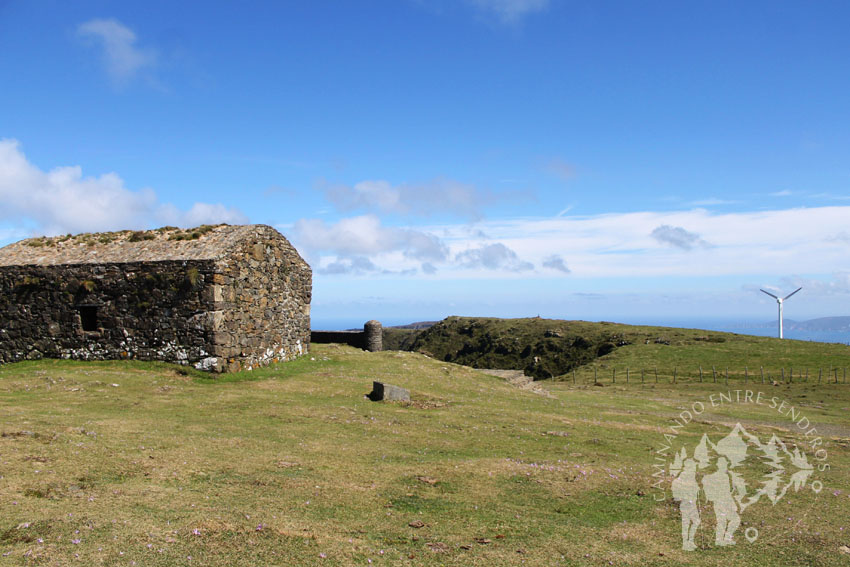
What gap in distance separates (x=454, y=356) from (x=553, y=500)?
73300 mm

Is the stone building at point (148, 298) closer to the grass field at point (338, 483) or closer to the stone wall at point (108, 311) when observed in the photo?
the stone wall at point (108, 311)

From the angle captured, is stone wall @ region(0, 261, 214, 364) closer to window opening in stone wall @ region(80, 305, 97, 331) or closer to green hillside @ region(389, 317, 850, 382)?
window opening in stone wall @ region(80, 305, 97, 331)

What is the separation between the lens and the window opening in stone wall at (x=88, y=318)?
26.8 m

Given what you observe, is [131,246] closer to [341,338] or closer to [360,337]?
[360,337]

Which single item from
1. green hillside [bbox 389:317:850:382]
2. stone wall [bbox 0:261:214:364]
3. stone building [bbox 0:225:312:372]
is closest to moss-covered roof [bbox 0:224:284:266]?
stone building [bbox 0:225:312:372]

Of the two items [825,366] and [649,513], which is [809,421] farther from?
[825,366]

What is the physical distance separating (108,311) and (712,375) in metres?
46.5

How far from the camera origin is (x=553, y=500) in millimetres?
11469

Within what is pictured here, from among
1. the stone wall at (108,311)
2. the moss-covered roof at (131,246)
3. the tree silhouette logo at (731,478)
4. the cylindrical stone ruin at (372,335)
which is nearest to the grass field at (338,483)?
the tree silhouette logo at (731,478)

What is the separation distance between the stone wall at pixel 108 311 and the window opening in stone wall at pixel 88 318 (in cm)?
4

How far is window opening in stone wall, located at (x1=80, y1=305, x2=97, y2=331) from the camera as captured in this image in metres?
26.8

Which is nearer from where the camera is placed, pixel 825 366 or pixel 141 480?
pixel 141 480

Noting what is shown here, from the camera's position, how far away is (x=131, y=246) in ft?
92.2

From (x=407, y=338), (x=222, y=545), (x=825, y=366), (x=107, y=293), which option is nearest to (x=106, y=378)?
(x=107, y=293)
